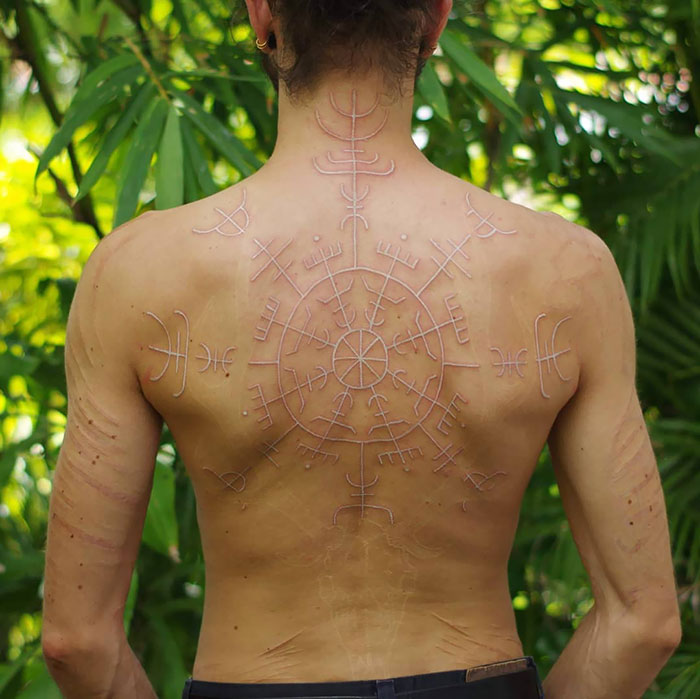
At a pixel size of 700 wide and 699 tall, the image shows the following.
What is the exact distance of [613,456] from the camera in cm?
118

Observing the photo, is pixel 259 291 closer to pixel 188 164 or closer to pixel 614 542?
pixel 614 542

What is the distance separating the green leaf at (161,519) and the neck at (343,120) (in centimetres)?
67

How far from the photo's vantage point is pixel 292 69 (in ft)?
3.77

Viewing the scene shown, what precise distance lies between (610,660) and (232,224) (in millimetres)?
663

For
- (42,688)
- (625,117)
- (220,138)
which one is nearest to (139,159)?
(220,138)

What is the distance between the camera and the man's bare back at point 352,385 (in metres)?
1.10

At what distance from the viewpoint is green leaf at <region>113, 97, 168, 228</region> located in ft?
5.02

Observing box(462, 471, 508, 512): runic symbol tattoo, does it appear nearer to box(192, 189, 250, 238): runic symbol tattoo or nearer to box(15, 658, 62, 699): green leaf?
box(192, 189, 250, 238): runic symbol tattoo

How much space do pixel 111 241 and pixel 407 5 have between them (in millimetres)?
409

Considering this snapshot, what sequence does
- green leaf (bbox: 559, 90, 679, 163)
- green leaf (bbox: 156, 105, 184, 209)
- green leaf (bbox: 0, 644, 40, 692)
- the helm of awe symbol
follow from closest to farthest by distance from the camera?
the helm of awe symbol < green leaf (bbox: 156, 105, 184, 209) < green leaf (bbox: 0, 644, 40, 692) < green leaf (bbox: 559, 90, 679, 163)

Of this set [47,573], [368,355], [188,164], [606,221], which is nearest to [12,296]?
[188,164]

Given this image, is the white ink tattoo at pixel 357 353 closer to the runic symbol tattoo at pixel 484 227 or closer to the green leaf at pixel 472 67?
the runic symbol tattoo at pixel 484 227

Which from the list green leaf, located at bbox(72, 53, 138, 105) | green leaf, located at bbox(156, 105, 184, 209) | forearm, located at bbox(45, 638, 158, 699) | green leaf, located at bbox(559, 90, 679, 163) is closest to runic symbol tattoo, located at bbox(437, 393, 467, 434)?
forearm, located at bbox(45, 638, 158, 699)

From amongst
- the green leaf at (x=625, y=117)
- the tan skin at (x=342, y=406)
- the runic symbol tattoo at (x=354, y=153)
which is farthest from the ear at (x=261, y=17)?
the green leaf at (x=625, y=117)
